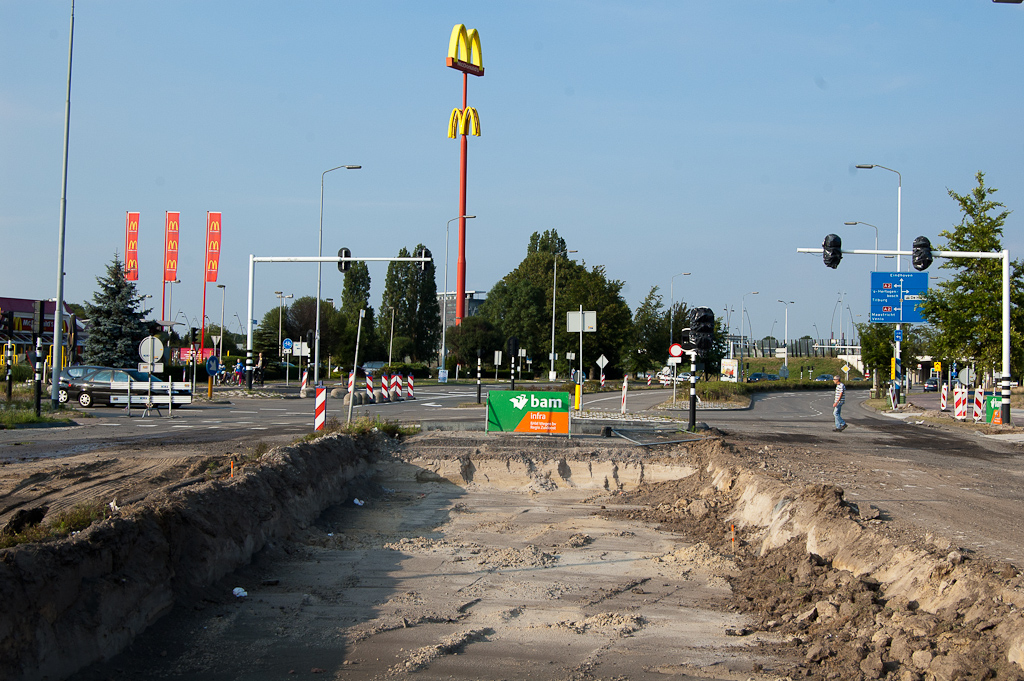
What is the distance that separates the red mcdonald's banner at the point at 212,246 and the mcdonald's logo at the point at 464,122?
4697 cm

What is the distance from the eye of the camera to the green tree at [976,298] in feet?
108

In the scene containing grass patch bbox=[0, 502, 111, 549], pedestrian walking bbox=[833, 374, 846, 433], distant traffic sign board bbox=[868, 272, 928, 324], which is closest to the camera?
grass patch bbox=[0, 502, 111, 549]

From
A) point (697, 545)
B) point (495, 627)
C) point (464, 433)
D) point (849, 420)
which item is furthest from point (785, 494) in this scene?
point (849, 420)

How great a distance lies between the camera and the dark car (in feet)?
94.7

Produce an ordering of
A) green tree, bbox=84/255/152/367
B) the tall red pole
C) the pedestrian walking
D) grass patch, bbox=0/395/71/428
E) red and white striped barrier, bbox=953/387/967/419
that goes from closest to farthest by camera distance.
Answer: grass patch, bbox=0/395/71/428 < the pedestrian walking < red and white striped barrier, bbox=953/387/967/419 < green tree, bbox=84/255/152/367 < the tall red pole

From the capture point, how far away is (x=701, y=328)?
1981 cm

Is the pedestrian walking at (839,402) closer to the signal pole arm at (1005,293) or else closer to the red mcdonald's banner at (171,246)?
the signal pole arm at (1005,293)

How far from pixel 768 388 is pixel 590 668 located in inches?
2630

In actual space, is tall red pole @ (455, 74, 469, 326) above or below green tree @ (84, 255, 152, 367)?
above

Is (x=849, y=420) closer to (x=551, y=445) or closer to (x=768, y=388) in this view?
(x=551, y=445)

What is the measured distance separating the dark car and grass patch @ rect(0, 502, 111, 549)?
22657 millimetres

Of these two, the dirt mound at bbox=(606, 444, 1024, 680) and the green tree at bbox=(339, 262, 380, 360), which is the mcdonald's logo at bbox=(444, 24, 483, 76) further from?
the dirt mound at bbox=(606, 444, 1024, 680)

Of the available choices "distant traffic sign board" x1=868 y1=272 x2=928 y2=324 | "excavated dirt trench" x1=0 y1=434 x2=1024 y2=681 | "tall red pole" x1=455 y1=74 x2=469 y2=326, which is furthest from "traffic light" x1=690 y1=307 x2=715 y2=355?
"tall red pole" x1=455 y1=74 x2=469 y2=326

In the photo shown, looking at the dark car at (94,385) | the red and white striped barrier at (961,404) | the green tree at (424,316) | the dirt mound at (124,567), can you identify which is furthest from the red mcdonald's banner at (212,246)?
the green tree at (424,316)
